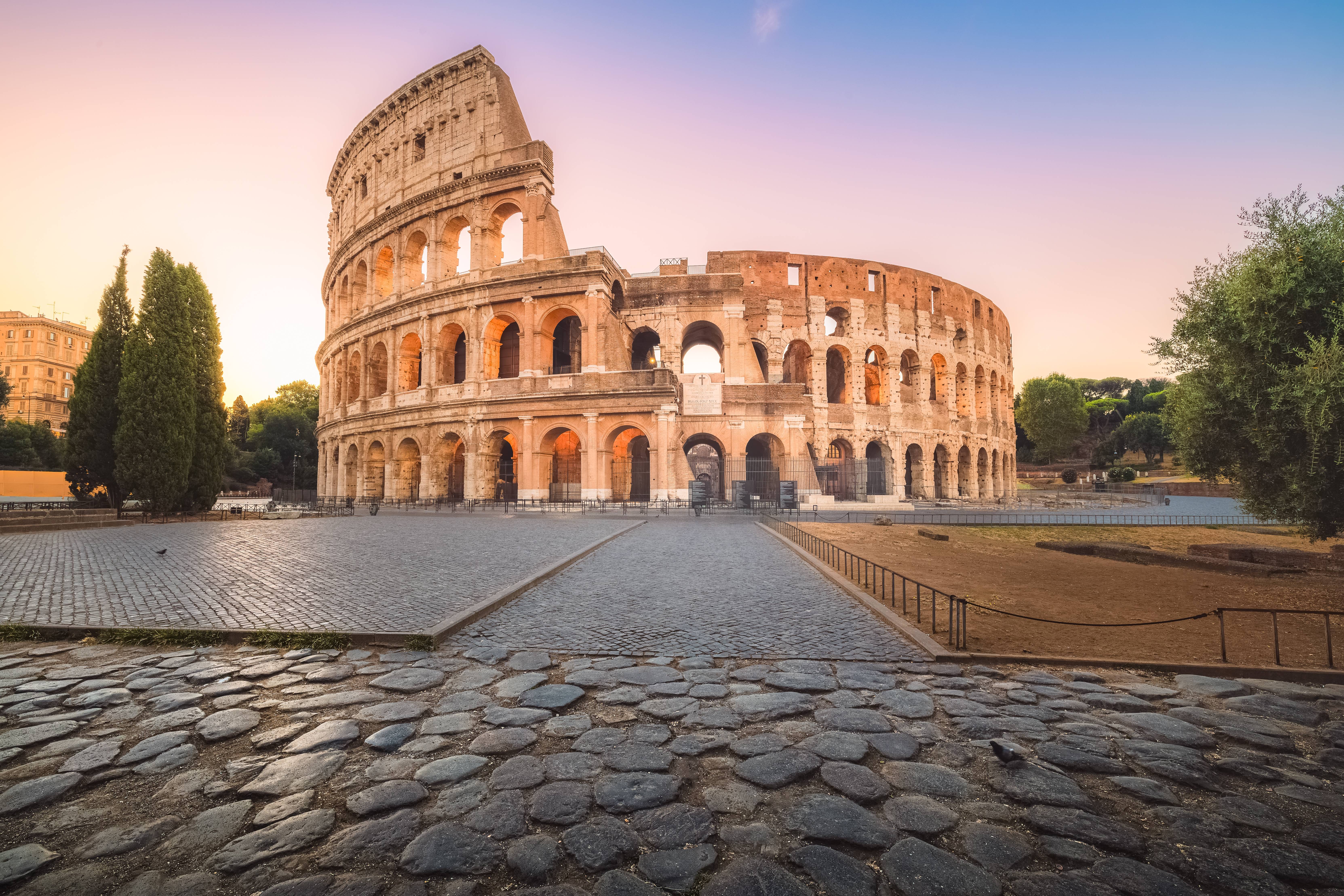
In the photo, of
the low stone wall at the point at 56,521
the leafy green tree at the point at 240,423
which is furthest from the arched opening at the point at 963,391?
the leafy green tree at the point at 240,423

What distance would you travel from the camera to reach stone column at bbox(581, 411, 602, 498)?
25234 millimetres

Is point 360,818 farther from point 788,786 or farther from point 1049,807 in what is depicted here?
point 1049,807

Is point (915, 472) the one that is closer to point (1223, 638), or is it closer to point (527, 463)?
point (527, 463)

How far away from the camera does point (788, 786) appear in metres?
2.52

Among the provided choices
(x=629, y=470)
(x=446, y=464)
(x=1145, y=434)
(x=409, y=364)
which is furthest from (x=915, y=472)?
(x=1145, y=434)

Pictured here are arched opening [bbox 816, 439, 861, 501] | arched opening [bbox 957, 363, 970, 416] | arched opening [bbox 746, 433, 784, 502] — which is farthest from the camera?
arched opening [bbox 957, 363, 970, 416]

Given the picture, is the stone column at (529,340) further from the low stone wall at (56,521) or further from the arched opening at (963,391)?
the arched opening at (963,391)

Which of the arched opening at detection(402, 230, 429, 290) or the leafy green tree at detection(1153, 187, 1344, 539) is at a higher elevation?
the arched opening at detection(402, 230, 429, 290)

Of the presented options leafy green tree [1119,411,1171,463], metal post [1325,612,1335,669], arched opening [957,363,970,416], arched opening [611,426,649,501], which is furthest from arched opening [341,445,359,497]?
leafy green tree [1119,411,1171,463]

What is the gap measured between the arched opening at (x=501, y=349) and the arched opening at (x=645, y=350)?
6270 millimetres

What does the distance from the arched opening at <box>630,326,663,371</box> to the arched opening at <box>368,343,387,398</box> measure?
44.0 feet

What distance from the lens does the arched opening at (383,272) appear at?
104 ft

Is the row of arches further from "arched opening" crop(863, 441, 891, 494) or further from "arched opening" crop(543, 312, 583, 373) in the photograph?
"arched opening" crop(863, 441, 891, 494)

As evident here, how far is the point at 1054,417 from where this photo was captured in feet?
197
